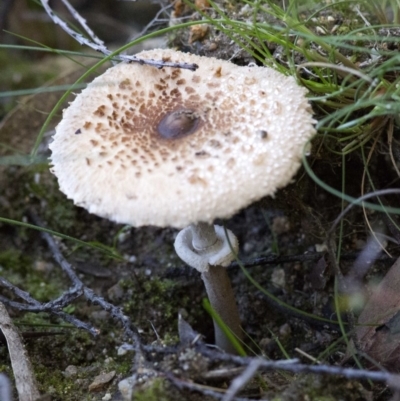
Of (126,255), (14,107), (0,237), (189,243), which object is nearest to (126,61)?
(189,243)

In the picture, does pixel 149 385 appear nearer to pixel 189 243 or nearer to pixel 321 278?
pixel 189 243

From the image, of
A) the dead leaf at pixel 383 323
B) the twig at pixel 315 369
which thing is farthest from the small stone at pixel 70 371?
the dead leaf at pixel 383 323

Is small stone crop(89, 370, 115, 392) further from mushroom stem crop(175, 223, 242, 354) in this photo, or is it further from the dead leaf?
the dead leaf

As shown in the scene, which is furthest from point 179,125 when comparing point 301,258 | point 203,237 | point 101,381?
point 101,381

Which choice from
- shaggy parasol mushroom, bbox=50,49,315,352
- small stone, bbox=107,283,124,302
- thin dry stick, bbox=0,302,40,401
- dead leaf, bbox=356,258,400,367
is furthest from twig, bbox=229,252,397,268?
thin dry stick, bbox=0,302,40,401

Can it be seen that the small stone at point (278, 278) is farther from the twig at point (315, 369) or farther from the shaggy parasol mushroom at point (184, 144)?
the twig at point (315, 369)

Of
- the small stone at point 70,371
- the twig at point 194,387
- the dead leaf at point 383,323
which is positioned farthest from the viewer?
the small stone at point 70,371
